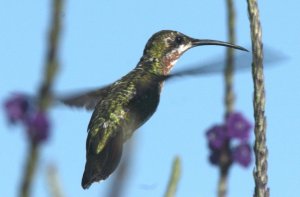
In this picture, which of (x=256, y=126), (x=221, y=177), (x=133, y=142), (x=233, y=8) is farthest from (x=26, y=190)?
(x=256, y=126)

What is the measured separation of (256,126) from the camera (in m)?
3.37

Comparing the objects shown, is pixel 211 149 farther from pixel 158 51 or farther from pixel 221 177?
pixel 158 51

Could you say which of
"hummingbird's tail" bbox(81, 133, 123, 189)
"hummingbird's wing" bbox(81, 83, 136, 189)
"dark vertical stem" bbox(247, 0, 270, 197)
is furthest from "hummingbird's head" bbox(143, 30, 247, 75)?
"dark vertical stem" bbox(247, 0, 270, 197)

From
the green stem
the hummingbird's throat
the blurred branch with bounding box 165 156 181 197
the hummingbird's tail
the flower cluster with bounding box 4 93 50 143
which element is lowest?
the hummingbird's tail

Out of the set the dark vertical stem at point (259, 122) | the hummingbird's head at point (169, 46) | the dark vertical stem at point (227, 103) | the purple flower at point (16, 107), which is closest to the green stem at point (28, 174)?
the purple flower at point (16, 107)

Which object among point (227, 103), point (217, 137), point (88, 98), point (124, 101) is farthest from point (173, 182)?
point (88, 98)

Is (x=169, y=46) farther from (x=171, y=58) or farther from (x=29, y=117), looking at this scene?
(x=29, y=117)

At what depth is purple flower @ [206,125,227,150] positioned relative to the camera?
7.50ft

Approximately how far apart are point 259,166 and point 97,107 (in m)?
3.52

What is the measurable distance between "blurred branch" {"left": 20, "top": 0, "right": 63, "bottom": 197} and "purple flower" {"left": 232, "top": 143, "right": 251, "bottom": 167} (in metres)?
1.09

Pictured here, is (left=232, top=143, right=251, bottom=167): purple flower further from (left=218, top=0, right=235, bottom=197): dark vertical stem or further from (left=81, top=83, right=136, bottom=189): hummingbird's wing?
(left=81, top=83, right=136, bottom=189): hummingbird's wing

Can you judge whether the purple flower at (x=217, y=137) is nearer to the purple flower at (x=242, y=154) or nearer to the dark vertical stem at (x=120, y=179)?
the purple flower at (x=242, y=154)

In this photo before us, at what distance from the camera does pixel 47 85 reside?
1.08 m

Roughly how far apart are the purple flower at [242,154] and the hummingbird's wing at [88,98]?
460 cm
